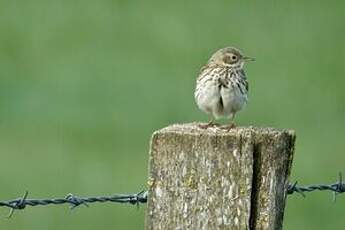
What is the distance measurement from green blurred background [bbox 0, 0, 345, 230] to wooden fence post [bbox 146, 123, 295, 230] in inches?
236

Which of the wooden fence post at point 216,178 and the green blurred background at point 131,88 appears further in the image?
the green blurred background at point 131,88

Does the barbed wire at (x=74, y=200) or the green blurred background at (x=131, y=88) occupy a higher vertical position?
the green blurred background at (x=131, y=88)

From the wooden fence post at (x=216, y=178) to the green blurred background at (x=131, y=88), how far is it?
5.98 m

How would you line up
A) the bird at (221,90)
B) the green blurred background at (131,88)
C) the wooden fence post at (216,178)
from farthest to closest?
the green blurred background at (131,88)
the bird at (221,90)
the wooden fence post at (216,178)

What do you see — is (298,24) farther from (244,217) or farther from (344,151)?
(244,217)

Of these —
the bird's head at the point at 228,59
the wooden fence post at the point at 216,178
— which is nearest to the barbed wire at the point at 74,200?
the wooden fence post at the point at 216,178

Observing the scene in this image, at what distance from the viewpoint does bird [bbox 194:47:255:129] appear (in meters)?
8.38

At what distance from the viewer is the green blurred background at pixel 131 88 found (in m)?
12.9

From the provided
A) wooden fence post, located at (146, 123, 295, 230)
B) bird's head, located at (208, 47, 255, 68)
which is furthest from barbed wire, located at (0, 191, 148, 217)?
bird's head, located at (208, 47, 255, 68)

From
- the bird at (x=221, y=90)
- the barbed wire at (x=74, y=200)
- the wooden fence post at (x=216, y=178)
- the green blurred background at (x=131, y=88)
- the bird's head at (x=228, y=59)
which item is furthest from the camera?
the green blurred background at (x=131, y=88)

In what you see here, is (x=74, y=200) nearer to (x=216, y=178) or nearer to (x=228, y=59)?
(x=216, y=178)

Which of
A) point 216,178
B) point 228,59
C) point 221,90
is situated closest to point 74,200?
point 216,178

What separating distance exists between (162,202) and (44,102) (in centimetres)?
1062

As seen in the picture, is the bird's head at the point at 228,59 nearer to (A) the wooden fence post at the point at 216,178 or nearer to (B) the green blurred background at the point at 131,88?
(A) the wooden fence post at the point at 216,178
